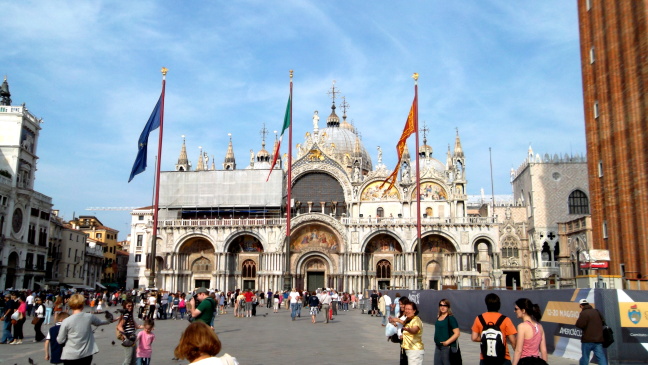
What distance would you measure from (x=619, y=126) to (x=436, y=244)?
2209cm

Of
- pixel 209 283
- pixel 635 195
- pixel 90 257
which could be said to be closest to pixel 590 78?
pixel 635 195

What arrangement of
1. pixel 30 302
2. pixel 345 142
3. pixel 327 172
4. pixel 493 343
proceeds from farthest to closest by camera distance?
pixel 345 142 < pixel 327 172 < pixel 30 302 < pixel 493 343

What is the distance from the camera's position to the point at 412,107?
33.2 meters

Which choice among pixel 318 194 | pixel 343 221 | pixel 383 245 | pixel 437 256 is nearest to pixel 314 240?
pixel 343 221

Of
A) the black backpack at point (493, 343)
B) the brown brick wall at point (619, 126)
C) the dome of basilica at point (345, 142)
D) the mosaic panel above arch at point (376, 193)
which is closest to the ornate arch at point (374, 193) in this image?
the mosaic panel above arch at point (376, 193)

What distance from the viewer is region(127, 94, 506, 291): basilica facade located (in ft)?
164

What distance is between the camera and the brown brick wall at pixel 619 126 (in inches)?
1203

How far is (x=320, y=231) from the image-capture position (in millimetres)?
52156

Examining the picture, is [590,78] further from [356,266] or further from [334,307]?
[356,266]

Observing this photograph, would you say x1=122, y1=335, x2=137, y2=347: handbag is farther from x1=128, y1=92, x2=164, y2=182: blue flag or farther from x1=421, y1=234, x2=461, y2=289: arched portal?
x1=421, y1=234, x2=461, y2=289: arched portal

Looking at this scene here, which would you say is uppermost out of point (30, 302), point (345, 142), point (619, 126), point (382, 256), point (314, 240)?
point (345, 142)

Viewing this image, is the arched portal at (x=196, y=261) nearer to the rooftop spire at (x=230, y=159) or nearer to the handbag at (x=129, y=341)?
the rooftop spire at (x=230, y=159)

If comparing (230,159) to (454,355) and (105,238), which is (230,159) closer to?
(105,238)

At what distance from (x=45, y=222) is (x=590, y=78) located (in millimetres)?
50385
